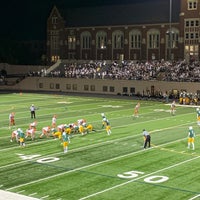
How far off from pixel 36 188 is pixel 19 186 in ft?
2.32

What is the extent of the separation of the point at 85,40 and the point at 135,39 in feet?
34.2

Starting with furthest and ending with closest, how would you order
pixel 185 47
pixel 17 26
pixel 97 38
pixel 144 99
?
pixel 17 26 < pixel 97 38 < pixel 185 47 < pixel 144 99

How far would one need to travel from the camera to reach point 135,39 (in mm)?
77000

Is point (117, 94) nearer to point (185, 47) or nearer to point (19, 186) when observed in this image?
point (185, 47)

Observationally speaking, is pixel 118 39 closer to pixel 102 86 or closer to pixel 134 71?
pixel 134 71

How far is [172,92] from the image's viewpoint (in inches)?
2247

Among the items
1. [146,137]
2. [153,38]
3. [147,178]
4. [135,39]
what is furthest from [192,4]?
[147,178]

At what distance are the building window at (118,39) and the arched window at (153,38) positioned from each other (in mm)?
5328

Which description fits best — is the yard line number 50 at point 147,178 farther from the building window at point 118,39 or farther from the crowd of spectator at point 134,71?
the building window at point 118,39

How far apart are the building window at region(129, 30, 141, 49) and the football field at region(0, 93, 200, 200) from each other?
4282 cm

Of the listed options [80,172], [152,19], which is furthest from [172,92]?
[80,172]

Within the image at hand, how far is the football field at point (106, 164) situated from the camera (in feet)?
55.8

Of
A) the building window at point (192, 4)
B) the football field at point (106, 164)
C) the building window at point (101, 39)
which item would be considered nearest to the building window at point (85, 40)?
the building window at point (101, 39)

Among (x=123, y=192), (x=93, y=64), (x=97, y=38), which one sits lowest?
(x=123, y=192)
